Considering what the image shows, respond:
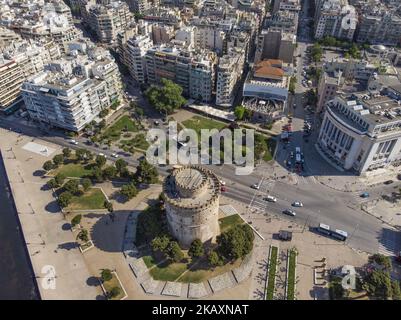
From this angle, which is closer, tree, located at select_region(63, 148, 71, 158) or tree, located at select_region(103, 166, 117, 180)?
tree, located at select_region(103, 166, 117, 180)

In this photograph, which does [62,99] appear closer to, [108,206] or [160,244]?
[108,206]

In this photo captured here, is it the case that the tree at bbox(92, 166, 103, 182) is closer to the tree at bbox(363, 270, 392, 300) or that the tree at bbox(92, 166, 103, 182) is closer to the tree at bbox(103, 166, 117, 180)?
the tree at bbox(103, 166, 117, 180)

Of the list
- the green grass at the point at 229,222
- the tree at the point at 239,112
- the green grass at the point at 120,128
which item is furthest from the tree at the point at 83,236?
the tree at the point at 239,112

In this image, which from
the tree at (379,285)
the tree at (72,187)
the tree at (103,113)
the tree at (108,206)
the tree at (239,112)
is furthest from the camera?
the tree at (103,113)

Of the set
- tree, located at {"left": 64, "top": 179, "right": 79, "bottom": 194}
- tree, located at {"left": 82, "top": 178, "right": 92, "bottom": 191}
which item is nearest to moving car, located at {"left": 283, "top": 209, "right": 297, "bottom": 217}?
tree, located at {"left": 82, "top": 178, "right": 92, "bottom": 191}

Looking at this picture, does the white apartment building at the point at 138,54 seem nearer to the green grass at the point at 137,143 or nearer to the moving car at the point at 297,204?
the green grass at the point at 137,143

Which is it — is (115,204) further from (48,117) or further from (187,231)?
(48,117)
